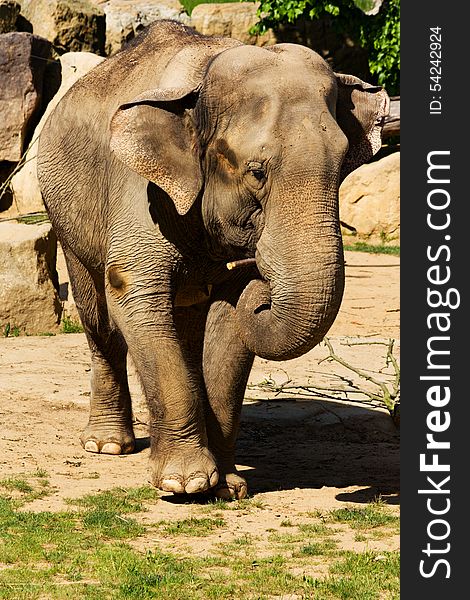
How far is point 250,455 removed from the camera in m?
7.69

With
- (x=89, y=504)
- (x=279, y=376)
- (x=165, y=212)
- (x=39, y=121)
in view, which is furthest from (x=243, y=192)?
(x=39, y=121)

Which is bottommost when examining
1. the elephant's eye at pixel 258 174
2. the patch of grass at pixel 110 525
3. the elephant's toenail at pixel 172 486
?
the patch of grass at pixel 110 525

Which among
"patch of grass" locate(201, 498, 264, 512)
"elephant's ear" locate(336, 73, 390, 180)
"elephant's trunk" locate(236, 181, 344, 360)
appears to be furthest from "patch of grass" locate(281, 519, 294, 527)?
"elephant's ear" locate(336, 73, 390, 180)

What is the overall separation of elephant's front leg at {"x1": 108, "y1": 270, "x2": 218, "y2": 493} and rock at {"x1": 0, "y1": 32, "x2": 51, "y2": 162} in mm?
11141

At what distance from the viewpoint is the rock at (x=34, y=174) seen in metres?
16.1

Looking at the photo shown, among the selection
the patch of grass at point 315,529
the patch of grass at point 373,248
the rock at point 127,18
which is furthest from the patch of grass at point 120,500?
the rock at point 127,18

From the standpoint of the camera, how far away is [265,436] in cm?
812

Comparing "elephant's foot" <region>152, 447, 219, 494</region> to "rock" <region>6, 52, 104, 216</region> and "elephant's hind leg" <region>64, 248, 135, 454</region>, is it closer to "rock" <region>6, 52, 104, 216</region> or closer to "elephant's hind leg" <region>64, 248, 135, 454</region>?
"elephant's hind leg" <region>64, 248, 135, 454</region>

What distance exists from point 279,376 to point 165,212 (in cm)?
354

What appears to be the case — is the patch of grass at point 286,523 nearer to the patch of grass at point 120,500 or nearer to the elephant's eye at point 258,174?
the patch of grass at point 120,500

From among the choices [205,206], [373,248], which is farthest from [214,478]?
[373,248]

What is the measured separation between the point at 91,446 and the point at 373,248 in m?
8.93

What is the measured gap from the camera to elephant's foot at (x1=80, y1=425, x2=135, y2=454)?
25.3 ft

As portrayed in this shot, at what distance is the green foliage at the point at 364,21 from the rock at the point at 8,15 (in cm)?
345
